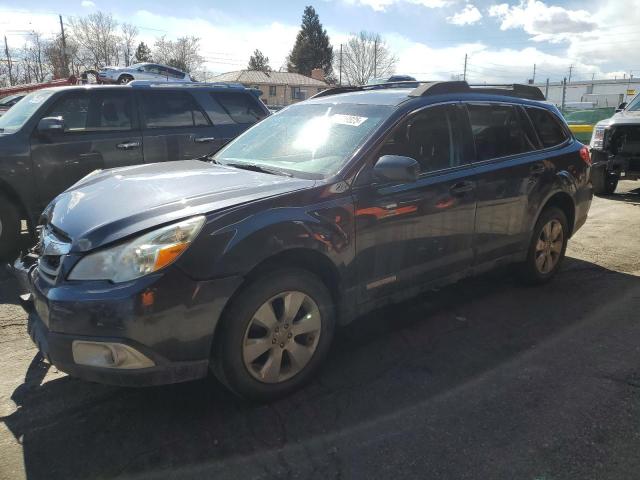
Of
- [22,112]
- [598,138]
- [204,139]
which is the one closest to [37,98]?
[22,112]

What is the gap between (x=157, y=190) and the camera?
2.99m

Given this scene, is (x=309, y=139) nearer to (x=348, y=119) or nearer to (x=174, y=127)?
(x=348, y=119)

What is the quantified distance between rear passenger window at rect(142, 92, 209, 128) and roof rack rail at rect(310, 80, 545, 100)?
286cm

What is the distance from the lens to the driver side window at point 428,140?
3.49 m

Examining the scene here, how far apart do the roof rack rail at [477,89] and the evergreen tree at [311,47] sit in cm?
7769

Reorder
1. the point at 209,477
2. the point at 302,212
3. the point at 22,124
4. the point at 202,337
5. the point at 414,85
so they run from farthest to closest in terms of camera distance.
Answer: the point at 22,124 < the point at 414,85 < the point at 302,212 < the point at 202,337 < the point at 209,477

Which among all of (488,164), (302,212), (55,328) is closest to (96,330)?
(55,328)

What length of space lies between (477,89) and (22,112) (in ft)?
16.5

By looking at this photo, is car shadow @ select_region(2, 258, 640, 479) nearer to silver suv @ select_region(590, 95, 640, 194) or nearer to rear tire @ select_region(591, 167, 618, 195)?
rear tire @ select_region(591, 167, 618, 195)

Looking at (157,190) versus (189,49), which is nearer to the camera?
(157,190)

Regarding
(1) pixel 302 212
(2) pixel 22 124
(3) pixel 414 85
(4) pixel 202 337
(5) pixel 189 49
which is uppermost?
(5) pixel 189 49

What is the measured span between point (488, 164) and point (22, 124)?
4935 mm

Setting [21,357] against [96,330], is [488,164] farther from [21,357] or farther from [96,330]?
[21,357]

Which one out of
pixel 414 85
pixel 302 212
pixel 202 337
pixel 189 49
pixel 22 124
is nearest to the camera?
pixel 202 337
